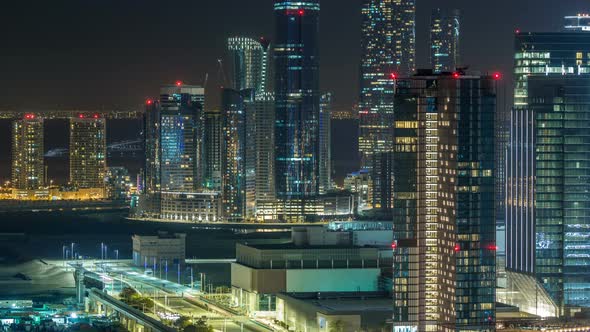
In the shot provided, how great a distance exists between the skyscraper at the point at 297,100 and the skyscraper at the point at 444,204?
56.6 meters

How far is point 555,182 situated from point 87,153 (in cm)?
7956

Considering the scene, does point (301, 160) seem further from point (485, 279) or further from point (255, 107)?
point (485, 279)

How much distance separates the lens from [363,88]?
352ft

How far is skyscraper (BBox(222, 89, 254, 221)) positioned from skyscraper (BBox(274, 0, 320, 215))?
6.58 ft

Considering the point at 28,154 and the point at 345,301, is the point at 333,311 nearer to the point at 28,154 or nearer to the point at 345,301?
the point at 345,301

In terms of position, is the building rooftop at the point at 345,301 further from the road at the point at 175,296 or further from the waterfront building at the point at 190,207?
the waterfront building at the point at 190,207

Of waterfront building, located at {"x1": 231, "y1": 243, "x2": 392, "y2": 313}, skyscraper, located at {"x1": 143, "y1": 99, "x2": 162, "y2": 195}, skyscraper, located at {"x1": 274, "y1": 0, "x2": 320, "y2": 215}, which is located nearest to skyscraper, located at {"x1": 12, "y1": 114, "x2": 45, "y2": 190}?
skyscraper, located at {"x1": 143, "y1": 99, "x2": 162, "y2": 195}

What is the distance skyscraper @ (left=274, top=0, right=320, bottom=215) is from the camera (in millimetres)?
100500

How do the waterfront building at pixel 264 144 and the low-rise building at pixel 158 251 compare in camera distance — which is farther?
the waterfront building at pixel 264 144

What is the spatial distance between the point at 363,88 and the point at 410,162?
210 feet

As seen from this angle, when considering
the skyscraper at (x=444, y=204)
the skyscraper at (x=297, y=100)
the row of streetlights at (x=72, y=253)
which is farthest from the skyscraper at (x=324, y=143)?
the skyscraper at (x=444, y=204)

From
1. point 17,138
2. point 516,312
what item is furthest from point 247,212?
point 516,312

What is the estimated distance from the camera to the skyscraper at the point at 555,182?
4806cm

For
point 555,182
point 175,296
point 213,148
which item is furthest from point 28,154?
point 555,182
